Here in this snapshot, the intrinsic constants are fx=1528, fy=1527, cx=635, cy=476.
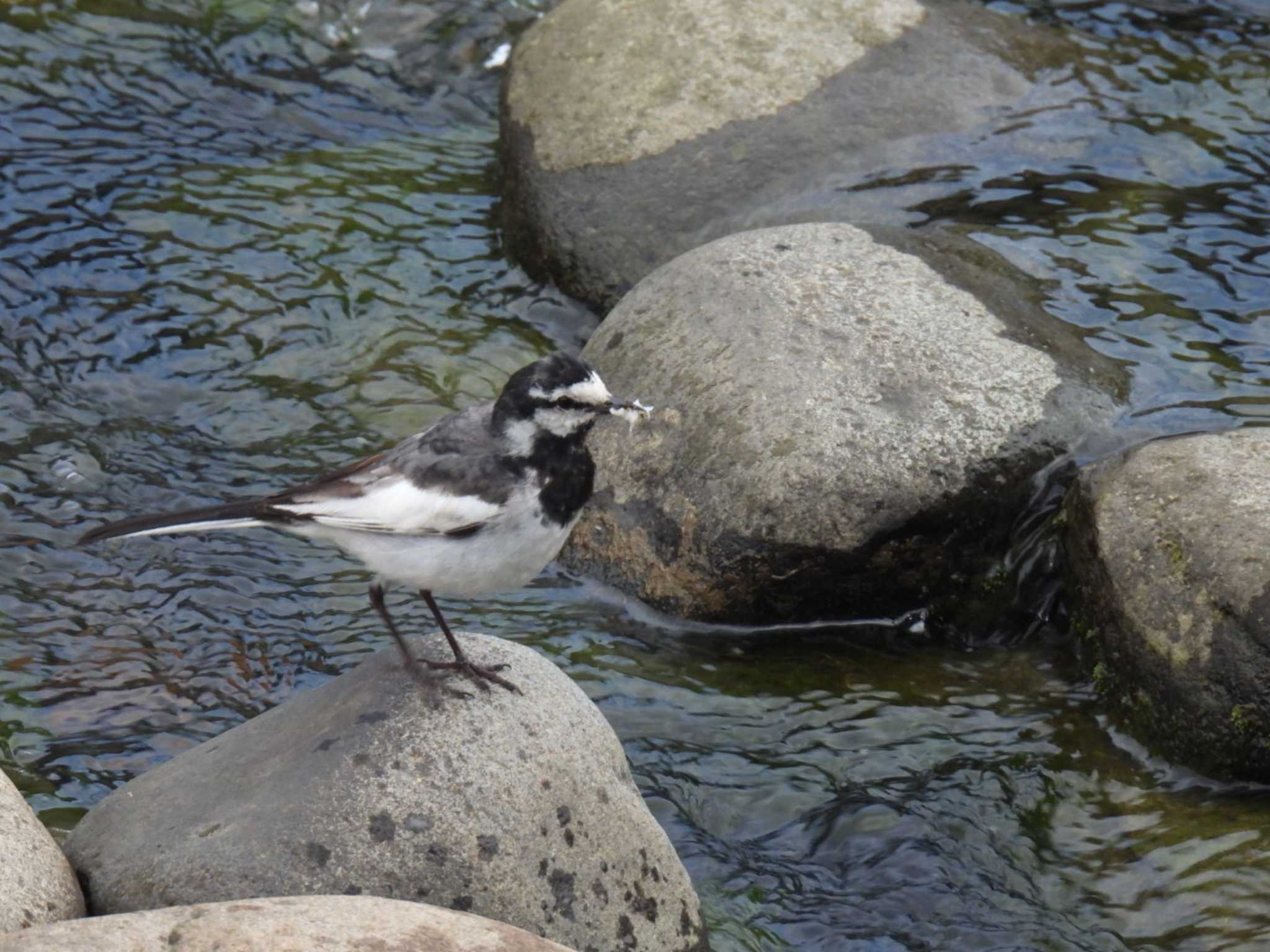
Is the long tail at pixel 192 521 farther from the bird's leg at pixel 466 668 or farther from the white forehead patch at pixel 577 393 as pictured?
the white forehead patch at pixel 577 393

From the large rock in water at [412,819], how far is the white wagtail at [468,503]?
0.25m

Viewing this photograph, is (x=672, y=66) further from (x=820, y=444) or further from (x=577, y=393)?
(x=577, y=393)

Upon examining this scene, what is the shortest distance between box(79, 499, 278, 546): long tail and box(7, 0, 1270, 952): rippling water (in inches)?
53.3

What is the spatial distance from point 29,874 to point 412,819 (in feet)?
3.77

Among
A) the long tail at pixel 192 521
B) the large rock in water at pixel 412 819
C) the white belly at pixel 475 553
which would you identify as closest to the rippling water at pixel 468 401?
the large rock in water at pixel 412 819

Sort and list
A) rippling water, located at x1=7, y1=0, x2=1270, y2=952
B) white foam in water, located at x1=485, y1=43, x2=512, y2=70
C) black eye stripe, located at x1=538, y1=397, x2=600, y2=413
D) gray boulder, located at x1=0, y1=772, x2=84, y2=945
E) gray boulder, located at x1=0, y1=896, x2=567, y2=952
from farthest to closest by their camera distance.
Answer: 1. white foam in water, located at x1=485, y1=43, x2=512, y2=70
2. rippling water, located at x1=7, y1=0, x2=1270, y2=952
3. black eye stripe, located at x1=538, y1=397, x2=600, y2=413
4. gray boulder, located at x1=0, y1=772, x2=84, y2=945
5. gray boulder, located at x1=0, y1=896, x2=567, y2=952

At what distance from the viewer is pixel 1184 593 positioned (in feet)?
19.6

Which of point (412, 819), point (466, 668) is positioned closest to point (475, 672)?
point (466, 668)

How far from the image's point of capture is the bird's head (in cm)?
503

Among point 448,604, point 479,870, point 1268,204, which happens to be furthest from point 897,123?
point 479,870

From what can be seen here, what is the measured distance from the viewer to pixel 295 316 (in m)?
9.25

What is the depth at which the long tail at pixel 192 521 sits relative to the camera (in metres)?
5.09

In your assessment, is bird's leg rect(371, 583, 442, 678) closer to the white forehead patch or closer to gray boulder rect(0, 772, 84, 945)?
the white forehead patch

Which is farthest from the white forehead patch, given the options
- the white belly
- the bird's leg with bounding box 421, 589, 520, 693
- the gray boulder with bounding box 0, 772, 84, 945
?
the gray boulder with bounding box 0, 772, 84, 945
